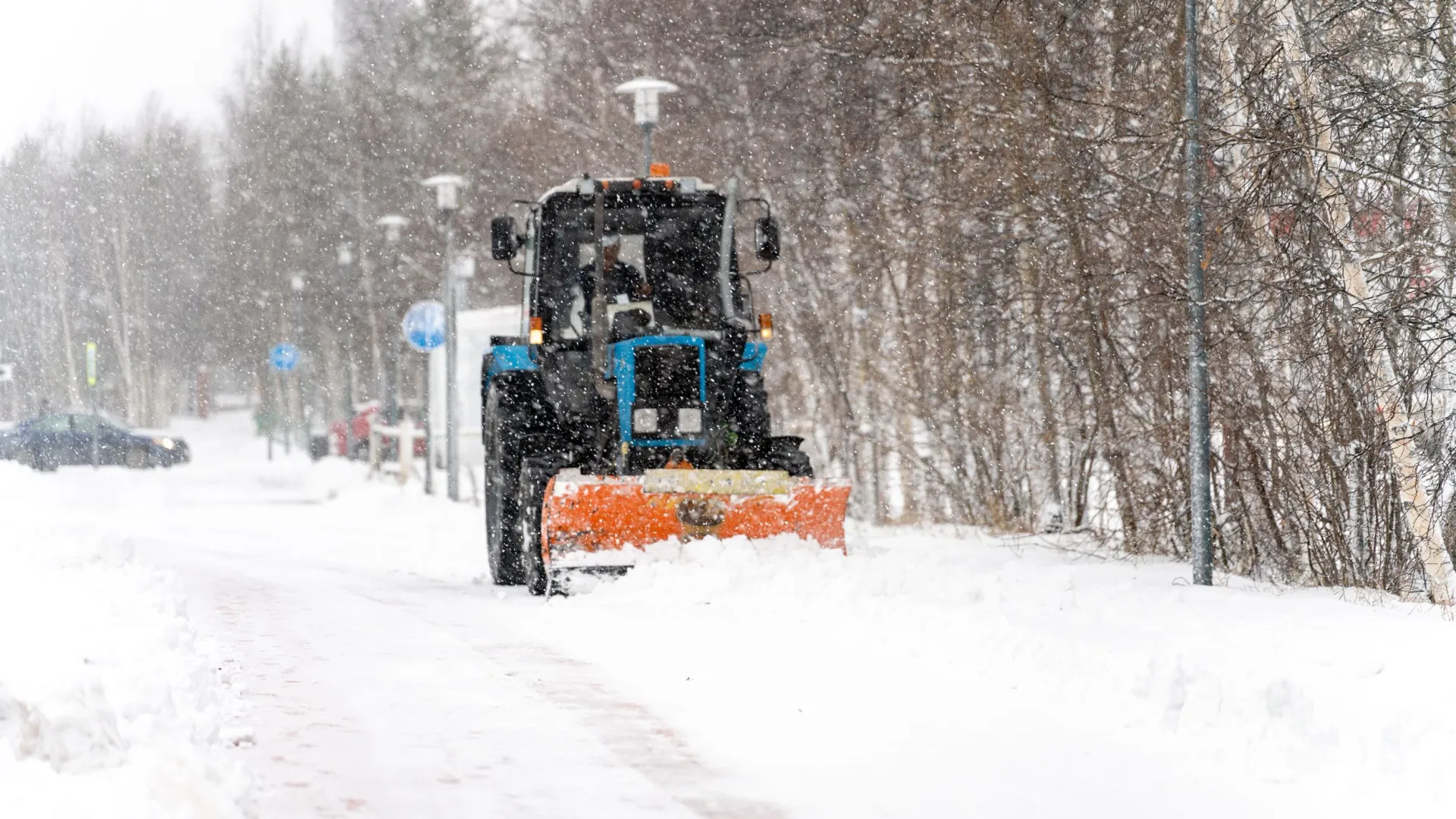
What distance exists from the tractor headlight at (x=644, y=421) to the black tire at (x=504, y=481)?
122 centimetres

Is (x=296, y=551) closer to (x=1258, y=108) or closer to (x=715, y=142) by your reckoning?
(x=715, y=142)

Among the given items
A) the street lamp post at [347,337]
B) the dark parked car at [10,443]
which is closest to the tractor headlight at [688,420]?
the dark parked car at [10,443]

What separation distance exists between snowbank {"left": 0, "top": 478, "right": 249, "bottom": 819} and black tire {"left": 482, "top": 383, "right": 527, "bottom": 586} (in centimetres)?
313

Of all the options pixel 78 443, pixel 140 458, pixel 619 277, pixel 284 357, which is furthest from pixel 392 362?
pixel 619 277

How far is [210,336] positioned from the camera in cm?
6812

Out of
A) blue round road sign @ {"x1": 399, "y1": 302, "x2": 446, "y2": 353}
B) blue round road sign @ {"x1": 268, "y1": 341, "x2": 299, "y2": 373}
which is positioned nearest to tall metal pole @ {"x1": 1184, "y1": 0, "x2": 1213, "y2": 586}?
blue round road sign @ {"x1": 399, "y1": 302, "x2": 446, "y2": 353}

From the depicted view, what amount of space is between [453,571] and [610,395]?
3.97 metres

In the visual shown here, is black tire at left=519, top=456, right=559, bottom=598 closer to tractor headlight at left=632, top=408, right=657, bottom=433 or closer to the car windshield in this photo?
tractor headlight at left=632, top=408, right=657, bottom=433

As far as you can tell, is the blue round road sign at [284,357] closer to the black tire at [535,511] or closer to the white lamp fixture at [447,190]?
the white lamp fixture at [447,190]

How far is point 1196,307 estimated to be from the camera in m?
10.4

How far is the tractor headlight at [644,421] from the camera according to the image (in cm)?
1185

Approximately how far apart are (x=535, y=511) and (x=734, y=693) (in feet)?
14.3

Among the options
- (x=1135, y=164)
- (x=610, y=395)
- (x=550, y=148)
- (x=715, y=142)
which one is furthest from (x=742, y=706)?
(x=550, y=148)

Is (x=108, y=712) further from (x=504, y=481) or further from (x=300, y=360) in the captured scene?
(x=300, y=360)
